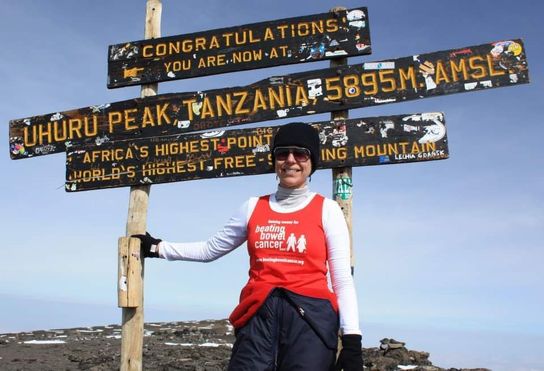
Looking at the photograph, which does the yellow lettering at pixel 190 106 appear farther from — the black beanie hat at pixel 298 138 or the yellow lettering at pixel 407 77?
the black beanie hat at pixel 298 138

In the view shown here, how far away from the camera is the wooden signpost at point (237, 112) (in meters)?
5.80

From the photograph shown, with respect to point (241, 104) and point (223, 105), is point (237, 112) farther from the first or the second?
point (223, 105)

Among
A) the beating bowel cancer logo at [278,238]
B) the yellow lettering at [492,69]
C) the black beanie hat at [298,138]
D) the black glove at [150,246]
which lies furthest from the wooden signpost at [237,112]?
the beating bowel cancer logo at [278,238]

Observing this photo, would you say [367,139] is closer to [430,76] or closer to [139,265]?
[430,76]

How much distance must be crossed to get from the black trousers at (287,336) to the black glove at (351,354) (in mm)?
64

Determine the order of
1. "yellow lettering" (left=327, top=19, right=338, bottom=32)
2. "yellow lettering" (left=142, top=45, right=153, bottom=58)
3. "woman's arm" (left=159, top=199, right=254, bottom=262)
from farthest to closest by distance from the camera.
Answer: "yellow lettering" (left=142, top=45, right=153, bottom=58), "yellow lettering" (left=327, top=19, right=338, bottom=32), "woman's arm" (left=159, top=199, right=254, bottom=262)

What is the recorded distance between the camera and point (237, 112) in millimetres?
6398

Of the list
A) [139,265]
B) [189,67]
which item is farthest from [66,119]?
[139,265]

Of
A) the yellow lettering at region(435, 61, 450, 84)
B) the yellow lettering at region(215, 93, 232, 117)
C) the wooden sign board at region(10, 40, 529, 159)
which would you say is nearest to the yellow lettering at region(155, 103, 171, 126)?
the wooden sign board at region(10, 40, 529, 159)

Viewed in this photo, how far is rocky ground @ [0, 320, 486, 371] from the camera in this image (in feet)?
28.1

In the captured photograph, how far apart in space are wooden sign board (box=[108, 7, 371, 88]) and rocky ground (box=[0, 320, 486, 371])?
4.54 m

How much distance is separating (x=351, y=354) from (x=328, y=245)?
652mm

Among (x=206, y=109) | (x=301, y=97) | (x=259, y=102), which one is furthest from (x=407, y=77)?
(x=206, y=109)

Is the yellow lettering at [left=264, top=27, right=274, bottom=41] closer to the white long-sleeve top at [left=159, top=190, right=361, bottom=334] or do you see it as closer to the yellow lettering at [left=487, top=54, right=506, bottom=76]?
the yellow lettering at [left=487, top=54, right=506, bottom=76]
